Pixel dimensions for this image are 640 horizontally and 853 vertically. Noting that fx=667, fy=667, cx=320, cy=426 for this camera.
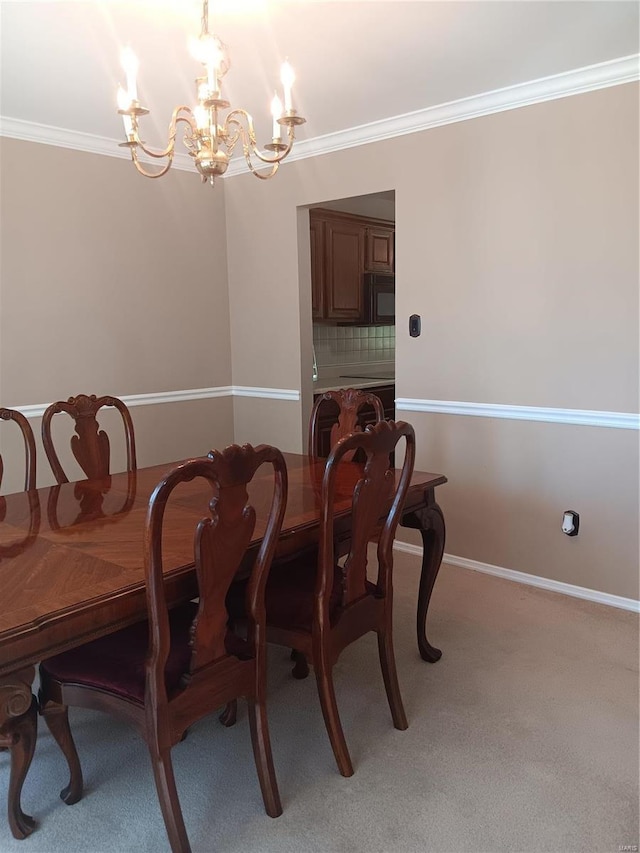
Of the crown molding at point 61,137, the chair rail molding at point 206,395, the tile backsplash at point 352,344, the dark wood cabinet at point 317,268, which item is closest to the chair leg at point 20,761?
the chair rail molding at point 206,395

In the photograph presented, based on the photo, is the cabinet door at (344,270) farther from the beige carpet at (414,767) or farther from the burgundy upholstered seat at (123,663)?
the burgundy upholstered seat at (123,663)

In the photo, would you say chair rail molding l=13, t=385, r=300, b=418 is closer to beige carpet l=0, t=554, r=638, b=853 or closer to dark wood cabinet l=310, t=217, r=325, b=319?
dark wood cabinet l=310, t=217, r=325, b=319

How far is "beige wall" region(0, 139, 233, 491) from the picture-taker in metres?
3.59

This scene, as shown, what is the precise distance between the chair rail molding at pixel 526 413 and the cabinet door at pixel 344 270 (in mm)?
1631

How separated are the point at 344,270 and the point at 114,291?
1.94 meters

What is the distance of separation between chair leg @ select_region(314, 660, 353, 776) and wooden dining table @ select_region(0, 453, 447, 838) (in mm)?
374

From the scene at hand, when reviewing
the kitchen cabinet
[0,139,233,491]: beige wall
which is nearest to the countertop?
the kitchen cabinet

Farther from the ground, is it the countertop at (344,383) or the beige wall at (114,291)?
the beige wall at (114,291)

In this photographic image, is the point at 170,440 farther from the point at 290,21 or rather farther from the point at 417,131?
the point at 290,21

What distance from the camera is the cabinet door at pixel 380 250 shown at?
18.0 ft

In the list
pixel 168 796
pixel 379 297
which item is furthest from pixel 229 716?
pixel 379 297

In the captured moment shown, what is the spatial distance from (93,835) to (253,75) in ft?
9.44

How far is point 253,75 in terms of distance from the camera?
9.54ft

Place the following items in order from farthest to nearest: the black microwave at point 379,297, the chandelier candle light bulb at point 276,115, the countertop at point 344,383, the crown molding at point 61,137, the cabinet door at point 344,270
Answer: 1. the black microwave at point 379,297
2. the cabinet door at point 344,270
3. the countertop at point 344,383
4. the crown molding at point 61,137
5. the chandelier candle light bulb at point 276,115
